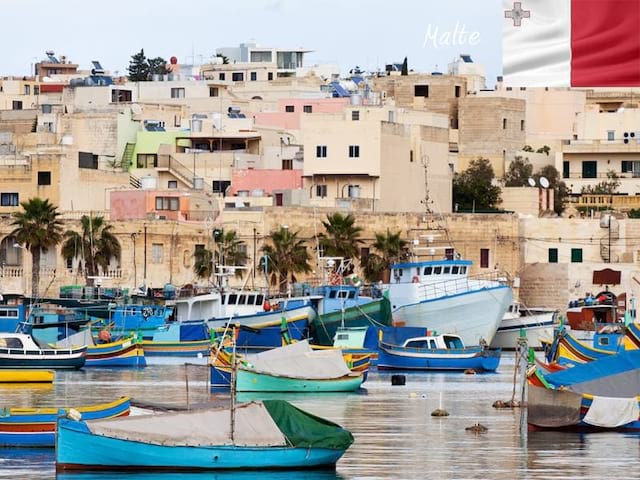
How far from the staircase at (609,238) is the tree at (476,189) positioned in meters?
10.6

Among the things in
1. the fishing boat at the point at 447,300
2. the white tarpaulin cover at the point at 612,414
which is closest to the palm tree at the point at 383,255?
the fishing boat at the point at 447,300

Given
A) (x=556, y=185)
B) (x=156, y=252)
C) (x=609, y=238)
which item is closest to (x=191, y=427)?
(x=156, y=252)

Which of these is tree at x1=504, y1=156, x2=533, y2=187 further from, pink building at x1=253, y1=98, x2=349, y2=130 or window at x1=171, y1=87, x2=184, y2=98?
window at x1=171, y1=87, x2=184, y2=98

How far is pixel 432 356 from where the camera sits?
5769cm

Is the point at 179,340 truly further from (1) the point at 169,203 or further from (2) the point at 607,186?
(2) the point at 607,186

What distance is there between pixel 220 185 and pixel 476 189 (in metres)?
13.7

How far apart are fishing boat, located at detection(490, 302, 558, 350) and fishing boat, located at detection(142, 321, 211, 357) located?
1229 cm

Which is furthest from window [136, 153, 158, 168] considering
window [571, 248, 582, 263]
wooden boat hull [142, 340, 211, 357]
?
wooden boat hull [142, 340, 211, 357]

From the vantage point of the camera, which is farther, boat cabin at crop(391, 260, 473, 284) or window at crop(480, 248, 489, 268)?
window at crop(480, 248, 489, 268)

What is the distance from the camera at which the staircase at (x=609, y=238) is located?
256 ft

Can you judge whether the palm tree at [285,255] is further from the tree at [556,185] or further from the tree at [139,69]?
the tree at [139,69]

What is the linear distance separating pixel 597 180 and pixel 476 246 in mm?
21123

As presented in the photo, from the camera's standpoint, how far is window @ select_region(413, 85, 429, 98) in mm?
105812

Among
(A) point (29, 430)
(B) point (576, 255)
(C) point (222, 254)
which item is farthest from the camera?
(B) point (576, 255)
